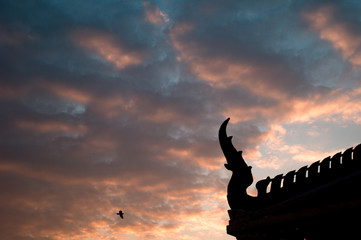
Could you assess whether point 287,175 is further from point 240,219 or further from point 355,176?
point 355,176

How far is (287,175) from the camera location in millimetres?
12484

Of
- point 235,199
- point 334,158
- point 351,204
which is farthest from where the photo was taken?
point 235,199

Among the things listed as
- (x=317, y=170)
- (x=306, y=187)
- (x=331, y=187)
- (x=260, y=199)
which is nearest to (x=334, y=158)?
(x=317, y=170)

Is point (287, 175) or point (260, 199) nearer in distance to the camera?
point (287, 175)

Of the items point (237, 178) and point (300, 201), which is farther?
point (237, 178)

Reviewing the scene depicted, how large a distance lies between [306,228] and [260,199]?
194 inches

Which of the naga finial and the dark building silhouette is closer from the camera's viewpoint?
the dark building silhouette

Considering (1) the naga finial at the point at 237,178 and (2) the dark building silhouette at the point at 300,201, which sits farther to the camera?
(1) the naga finial at the point at 237,178

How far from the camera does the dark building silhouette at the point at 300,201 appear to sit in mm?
7883

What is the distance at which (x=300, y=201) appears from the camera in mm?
9188

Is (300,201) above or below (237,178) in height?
below

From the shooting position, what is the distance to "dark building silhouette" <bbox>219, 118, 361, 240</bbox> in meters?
7.88

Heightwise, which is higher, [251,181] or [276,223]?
[251,181]

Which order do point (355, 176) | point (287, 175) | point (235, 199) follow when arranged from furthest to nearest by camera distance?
point (235, 199)
point (287, 175)
point (355, 176)
